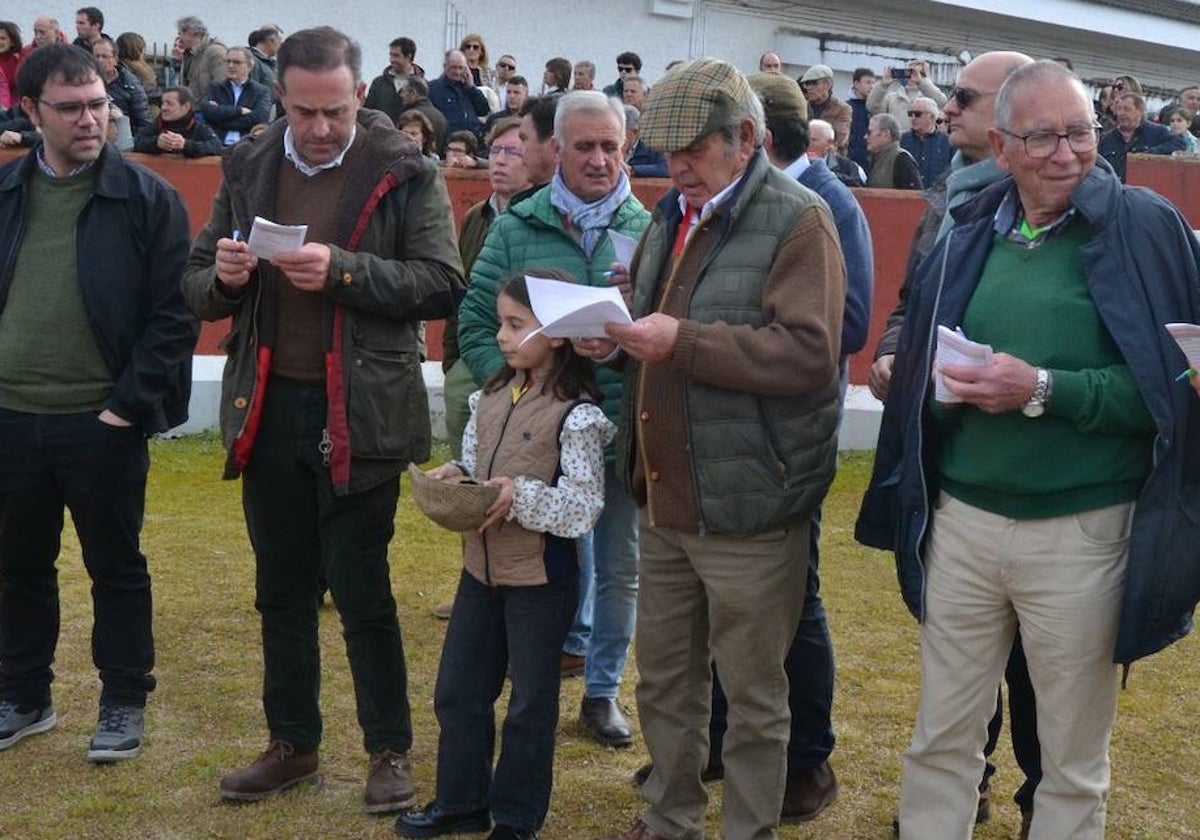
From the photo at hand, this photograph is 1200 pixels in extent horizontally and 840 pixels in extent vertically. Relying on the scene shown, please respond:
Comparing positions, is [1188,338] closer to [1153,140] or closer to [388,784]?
[388,784]

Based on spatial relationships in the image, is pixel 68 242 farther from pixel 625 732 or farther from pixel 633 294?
pixel 625 732

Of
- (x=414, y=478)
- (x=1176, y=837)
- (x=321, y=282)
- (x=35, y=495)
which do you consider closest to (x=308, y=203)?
(x=321, y=282)

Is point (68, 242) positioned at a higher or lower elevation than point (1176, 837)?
higher

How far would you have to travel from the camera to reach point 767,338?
3984mm

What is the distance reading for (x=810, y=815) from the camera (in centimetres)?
492

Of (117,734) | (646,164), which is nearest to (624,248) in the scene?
(117,734)

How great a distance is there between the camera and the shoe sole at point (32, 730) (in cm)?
538

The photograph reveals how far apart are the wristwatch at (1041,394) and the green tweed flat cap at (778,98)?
1627mm

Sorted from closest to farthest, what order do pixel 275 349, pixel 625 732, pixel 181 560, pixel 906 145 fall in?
pixel 275 349
pixel 625 732
pixel 181 560
pixel 906 145

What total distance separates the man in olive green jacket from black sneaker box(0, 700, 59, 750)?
952 millimetres

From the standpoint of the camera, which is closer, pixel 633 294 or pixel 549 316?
pixel 549 316

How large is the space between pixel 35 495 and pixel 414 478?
1594 mm

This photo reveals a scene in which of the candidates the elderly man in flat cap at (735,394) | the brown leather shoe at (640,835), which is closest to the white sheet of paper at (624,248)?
the elderly man in flat cap at (735,394)

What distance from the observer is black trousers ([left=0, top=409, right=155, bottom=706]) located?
5148mm
